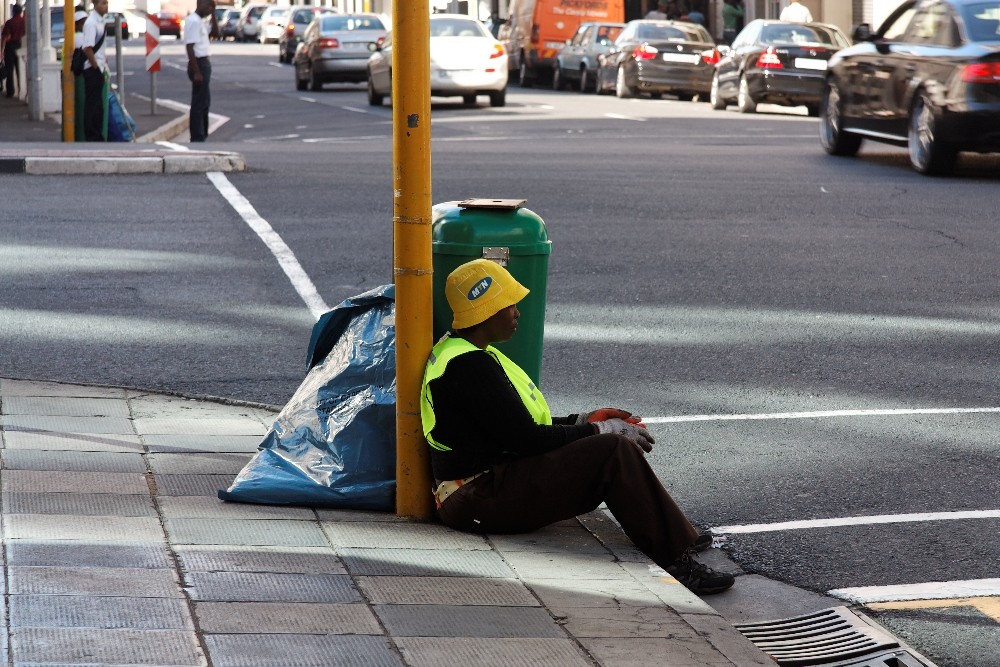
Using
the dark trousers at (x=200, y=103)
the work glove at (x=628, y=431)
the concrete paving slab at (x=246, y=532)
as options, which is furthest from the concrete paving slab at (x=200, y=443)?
the dark trousers at (x=200, y=103)

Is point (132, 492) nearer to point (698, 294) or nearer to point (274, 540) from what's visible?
point (274, 540)

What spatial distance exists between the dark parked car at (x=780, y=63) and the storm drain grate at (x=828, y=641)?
2257 cm

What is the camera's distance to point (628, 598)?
488 cm

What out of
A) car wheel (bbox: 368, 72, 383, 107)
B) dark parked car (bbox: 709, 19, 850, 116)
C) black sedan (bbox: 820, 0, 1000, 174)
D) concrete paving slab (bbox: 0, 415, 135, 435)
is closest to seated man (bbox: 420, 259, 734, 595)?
concrete paving slab (bbox: 0, 415, 135, 435)

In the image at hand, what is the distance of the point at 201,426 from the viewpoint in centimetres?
693

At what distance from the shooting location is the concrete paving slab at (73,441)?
6.35 meters

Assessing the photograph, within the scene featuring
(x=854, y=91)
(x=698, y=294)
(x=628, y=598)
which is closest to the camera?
(x=628, y=598)

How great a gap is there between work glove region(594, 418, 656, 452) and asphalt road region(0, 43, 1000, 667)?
0.53 metres

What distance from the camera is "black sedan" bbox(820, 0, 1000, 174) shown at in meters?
15.9

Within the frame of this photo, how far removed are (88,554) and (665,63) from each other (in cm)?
2847

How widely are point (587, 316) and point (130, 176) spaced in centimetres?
782

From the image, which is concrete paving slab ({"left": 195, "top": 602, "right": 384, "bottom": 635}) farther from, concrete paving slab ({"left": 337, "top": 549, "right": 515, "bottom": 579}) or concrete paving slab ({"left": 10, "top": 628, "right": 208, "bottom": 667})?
concrete paving slab ({"left": 337, "top": 549, "right": 515, "bottom": 579})

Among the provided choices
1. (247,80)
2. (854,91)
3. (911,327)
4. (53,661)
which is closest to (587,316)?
(911,327)

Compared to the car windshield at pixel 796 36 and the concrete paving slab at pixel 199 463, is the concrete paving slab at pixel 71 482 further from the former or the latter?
the car windshield at pixel 796 36
